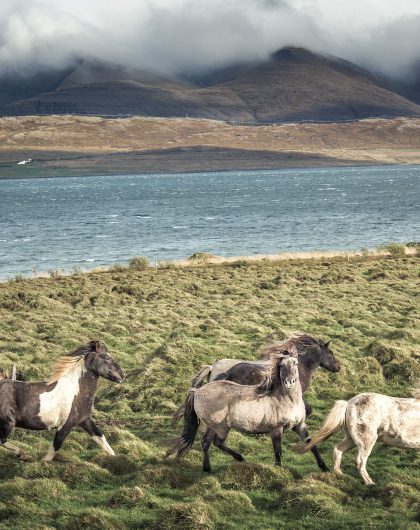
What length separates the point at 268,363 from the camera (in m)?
13.0

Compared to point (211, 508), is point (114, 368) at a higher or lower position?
higher

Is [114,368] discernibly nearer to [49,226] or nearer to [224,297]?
[224,297]

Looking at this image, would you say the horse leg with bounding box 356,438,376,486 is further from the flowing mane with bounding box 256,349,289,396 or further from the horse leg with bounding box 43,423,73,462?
the horse leg with bounding box 43,423,73,462

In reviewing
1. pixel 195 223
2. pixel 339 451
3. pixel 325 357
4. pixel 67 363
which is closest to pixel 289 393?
pixel 339 451

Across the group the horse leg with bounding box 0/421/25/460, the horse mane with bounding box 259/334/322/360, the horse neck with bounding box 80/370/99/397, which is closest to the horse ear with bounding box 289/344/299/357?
the horse mane with bounding box 259/334/322/360

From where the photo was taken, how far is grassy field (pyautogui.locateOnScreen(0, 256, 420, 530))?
10.2m

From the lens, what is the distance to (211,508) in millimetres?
10117

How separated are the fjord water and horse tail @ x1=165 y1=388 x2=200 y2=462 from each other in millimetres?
39282

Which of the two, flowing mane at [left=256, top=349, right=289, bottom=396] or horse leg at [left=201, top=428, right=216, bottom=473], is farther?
horse leg at [left=201, top=428, right=216, bottom=473]

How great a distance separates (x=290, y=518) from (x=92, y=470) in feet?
11.2

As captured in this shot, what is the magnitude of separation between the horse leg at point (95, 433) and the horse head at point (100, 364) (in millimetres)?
807

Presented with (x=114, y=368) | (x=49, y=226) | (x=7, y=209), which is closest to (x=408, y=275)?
(x=114, y=368)

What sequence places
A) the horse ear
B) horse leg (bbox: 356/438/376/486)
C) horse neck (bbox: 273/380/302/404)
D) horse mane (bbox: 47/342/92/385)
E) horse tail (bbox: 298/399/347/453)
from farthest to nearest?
the horse ear < horse mane (bbox: 47/342/92/385) < horse neck (bbox: 273/380/302/404) < horse tail (bbox: 298/399/347/453) < horse leg (bbox: 356/438/376/486)

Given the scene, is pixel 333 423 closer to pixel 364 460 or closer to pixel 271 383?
pixel 364 460
